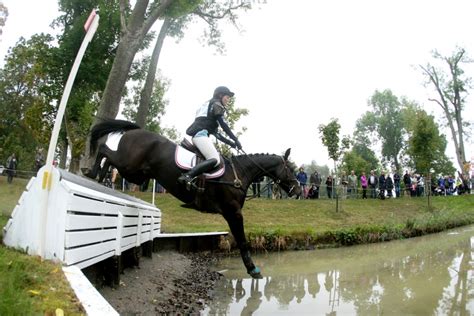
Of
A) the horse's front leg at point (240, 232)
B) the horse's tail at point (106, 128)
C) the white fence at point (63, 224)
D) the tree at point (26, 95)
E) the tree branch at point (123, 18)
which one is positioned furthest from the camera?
the tree at point (26, 95)

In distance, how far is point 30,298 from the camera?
2.29 meters

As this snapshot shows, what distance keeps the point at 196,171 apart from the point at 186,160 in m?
0.30

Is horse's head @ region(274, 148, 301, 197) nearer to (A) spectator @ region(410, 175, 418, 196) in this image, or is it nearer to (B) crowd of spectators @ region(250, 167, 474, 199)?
(B) crowd of spectators @ region(250, 167, 474, 199)

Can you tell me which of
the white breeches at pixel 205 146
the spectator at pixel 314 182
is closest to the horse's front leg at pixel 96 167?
the white breeches at pixel 205 146

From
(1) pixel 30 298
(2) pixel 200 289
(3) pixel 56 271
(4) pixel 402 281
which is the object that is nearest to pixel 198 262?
(2) pixel 200 289

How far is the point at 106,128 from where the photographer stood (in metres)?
6.25

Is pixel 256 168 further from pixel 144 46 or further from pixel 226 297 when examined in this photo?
pixel 144 46

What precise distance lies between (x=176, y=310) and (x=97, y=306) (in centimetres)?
254

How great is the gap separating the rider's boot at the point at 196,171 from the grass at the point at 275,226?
225 centimetres

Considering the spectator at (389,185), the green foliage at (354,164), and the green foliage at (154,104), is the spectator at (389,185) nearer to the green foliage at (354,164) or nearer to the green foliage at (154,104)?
the green foliage at (154,104)

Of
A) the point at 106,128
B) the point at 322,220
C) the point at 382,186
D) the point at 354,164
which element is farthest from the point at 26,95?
the point at 354,164

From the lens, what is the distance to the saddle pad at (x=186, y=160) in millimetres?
5871

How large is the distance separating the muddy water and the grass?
226 cm

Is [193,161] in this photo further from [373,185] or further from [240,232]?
[373,185]
